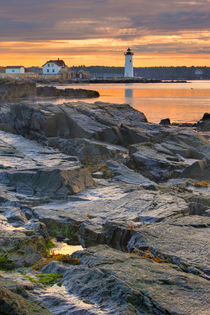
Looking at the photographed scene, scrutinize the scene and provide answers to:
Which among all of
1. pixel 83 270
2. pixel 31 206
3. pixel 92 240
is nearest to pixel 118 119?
pixel 31 206

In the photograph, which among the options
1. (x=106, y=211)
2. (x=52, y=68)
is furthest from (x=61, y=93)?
(x=52, y=68)

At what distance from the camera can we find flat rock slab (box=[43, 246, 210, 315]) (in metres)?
4.40

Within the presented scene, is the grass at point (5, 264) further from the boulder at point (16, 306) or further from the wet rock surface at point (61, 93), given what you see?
the wet rock surface at point (61, 93)

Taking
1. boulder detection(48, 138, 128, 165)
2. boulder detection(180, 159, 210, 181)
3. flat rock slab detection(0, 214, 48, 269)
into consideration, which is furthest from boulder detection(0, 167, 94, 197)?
boulder detection(180, 159, 210, 181)

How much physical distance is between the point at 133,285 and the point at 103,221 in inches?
144

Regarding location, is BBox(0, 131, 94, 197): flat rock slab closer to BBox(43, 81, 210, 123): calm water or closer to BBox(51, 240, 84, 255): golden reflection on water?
BBox(51, 240, 84, 255): golden reflection on water

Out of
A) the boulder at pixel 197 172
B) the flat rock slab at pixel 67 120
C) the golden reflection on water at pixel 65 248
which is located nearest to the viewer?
the golden reflection on water at pixel 65 248

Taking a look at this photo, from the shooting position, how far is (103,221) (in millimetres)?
8383

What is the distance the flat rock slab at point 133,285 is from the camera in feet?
14.4

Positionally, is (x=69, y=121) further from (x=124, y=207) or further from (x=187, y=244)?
(x=187, y=244)

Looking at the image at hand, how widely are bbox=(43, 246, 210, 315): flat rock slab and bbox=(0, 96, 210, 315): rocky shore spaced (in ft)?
0.04

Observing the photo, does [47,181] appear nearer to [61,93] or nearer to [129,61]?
[61,93]

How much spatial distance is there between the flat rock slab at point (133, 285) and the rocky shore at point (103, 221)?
1 centimetres

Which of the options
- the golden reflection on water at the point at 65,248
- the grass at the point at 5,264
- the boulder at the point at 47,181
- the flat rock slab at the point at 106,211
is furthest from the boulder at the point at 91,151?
the grass at the point at 5,264
